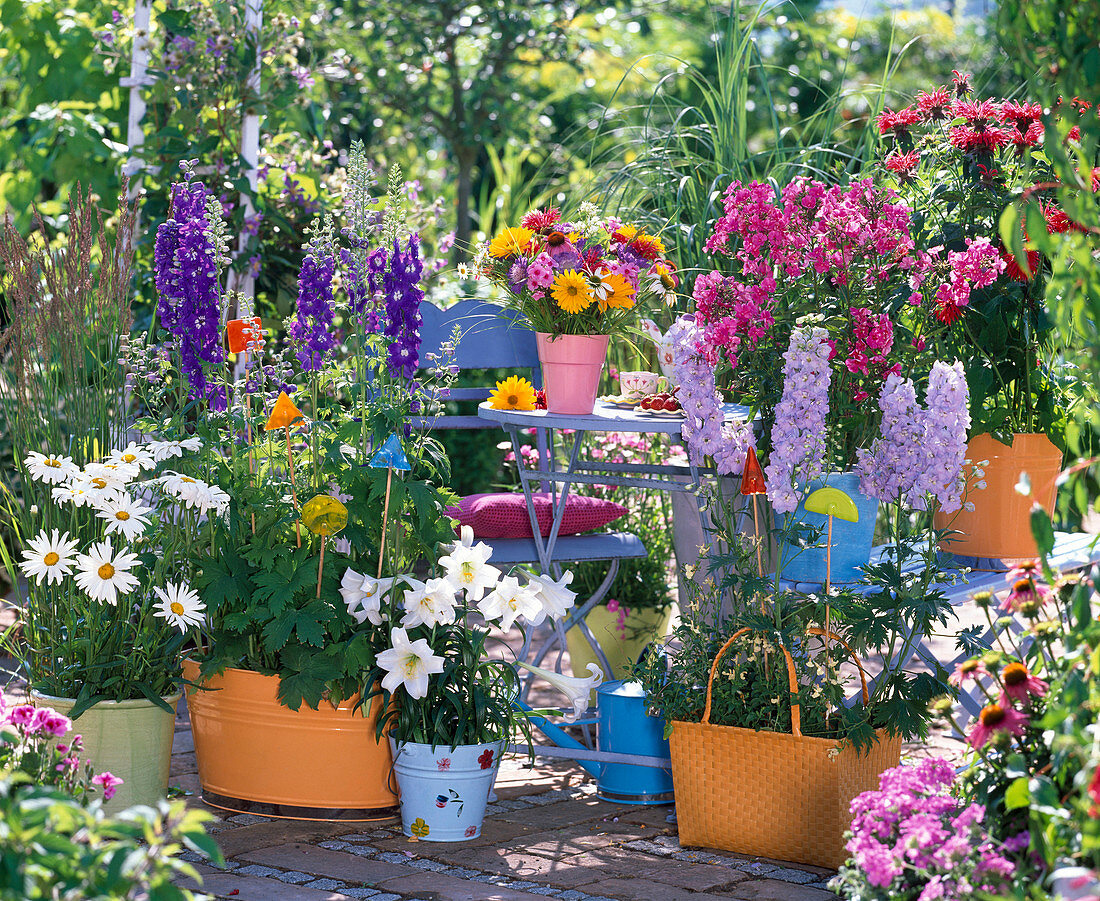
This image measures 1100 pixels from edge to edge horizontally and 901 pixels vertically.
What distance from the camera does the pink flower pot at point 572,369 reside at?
10.1 ft

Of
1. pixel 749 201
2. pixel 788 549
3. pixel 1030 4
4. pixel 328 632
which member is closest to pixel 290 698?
pixel 328 632

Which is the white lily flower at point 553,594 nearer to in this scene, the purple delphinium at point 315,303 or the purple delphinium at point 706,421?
the purple delphinium at point 706,421

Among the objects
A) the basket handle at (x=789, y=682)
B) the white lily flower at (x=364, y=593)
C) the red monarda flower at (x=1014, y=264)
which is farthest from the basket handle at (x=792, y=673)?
the red monarda flower at (x=1014, y=264)

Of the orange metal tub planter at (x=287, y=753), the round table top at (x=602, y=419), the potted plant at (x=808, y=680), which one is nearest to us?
the potted plant at (x=808, y=680)

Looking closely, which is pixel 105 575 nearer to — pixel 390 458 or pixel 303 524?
pixel 303 524

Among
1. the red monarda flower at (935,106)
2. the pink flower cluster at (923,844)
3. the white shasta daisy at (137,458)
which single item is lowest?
the pink flower cluster at (923,844)

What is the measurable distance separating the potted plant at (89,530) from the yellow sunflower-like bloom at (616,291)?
3.47ft

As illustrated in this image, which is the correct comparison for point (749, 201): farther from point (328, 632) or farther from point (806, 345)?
point (328, 632)

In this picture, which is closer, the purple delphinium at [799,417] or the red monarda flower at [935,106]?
the purple delphinium at [799,417]

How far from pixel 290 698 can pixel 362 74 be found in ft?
15.4

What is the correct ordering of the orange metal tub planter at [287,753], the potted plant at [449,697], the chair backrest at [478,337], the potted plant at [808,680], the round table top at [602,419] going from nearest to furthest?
the potted plant at [808,680], the potted plant at [449,697], the orange metal tub planter at [287,753], the round table top at [602,419], the chair backrest at [478,337]

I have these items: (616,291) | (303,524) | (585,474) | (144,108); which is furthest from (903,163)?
(144,108)

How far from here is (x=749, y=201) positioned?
288 centimetres

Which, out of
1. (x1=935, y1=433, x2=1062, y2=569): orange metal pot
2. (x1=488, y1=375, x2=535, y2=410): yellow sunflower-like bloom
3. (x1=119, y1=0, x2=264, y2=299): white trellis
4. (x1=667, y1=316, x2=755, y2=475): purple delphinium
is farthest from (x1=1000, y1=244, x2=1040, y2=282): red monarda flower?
(x1=119, y1=0, x2=264, y2=299): white trellis
